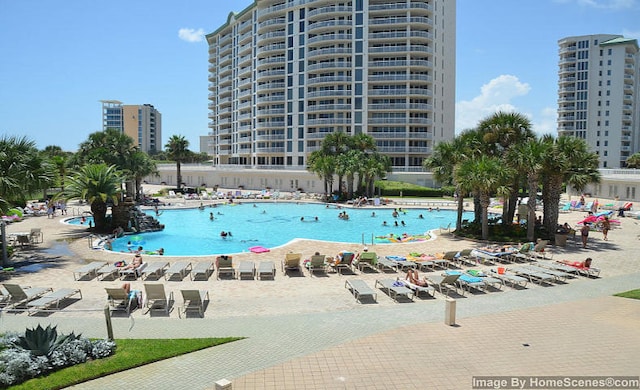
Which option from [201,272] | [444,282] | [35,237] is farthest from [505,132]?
[35,237]

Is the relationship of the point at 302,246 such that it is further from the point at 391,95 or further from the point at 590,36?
the point at 590,36

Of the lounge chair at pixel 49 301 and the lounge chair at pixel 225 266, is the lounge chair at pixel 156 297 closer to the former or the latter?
the lounge chair at pixel 49 301

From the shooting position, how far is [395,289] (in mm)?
14117

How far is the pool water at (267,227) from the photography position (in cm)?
2781

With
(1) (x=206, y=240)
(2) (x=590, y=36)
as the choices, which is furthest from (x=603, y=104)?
(1) (x=206, y=240)

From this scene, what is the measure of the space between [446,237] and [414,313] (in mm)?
14988

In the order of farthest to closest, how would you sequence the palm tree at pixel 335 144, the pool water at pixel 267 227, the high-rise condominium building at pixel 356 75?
1. the high-rise condominium building at pixel 356 75
2. the palm tree at pixel 335 144
3. the pool water at pixel 267 227

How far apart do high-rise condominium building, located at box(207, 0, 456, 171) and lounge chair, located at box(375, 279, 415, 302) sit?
50.6m

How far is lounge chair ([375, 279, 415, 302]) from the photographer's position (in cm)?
1403

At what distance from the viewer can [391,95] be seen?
68000 millimetres

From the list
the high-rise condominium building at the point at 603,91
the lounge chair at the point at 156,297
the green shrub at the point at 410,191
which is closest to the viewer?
the lounge chair at the point at 156,297

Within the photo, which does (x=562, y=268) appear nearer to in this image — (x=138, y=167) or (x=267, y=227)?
(x=267, y=227)

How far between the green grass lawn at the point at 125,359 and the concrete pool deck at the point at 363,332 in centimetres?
23

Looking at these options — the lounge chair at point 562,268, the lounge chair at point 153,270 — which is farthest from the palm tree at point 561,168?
the lounge chair at point 153,270
